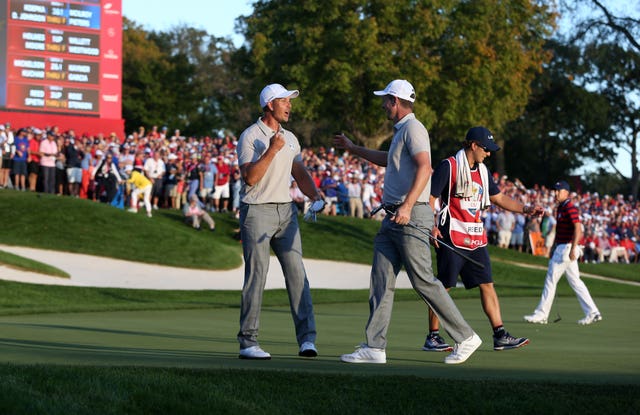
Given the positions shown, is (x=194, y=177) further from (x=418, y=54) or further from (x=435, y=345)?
(x=435, y=345)

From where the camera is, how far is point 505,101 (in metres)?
55.1

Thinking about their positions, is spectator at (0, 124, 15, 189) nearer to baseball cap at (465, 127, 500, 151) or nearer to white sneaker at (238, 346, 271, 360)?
baseball cap at (465, 127, 500, 151)

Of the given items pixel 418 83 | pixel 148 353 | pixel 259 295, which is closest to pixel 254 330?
pixel 259 295

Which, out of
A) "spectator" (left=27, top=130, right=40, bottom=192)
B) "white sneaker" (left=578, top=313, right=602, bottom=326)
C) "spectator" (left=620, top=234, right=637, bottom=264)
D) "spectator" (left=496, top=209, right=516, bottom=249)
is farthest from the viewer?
"spectator" (left=620, top=234, right=637, bottom=264)

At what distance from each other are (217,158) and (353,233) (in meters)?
5.01

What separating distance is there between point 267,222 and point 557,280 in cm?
712

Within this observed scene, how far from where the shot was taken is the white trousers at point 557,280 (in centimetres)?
1458

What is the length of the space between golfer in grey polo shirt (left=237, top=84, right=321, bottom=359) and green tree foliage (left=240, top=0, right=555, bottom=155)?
4105cm

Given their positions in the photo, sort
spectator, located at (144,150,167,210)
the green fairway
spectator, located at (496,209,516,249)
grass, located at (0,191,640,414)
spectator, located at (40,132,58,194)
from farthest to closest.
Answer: spectator, located at (496,209,516,249)
spectator, located at (144,150,167,210)
spectator, located at (40,132,58,194)
the green fairway
grass, located at (0,191,640,414)

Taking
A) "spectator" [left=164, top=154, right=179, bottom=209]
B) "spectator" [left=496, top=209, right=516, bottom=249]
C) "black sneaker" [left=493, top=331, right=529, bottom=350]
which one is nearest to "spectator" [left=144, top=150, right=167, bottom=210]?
"spectator" [left=164, top=154, right=179, bottom=209]

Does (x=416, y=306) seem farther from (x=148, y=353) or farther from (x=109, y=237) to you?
(x=109, y=237)

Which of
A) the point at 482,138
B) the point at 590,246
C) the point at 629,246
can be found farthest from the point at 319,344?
the point at 629,246

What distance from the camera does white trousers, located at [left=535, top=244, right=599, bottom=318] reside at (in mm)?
14578

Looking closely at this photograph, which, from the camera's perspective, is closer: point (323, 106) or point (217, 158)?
point (217, 158)
